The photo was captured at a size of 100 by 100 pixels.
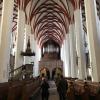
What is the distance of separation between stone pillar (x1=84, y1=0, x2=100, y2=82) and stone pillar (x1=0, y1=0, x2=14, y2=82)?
4898mm

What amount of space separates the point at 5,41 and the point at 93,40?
5.19 metres

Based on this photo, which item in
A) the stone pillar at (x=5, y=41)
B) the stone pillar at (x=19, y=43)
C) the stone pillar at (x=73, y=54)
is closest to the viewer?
the stone pillar at (x=5, y=41)

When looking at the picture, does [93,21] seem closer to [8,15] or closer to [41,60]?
[8,15]

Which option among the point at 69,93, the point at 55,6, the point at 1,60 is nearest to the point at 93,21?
the point at 69,93

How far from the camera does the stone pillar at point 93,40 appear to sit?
353 inches

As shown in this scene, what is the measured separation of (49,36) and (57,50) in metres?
3.72

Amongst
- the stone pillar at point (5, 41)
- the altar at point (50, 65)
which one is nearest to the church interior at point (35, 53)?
the stone pillar at point (5, 41)

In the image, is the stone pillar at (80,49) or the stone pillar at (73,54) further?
the stone pillar at (73,54)

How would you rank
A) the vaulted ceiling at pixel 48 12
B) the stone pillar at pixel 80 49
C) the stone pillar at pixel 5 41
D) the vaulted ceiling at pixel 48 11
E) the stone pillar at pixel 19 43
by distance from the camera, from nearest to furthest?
the stone pillar at pixel 5 41 < the stone pillar at pixel 80 49 < the stone pillar at pixel 19 43 < the vaulted ceiling at pixel 48 11 < the vaulted ceiling at pixel 48 12

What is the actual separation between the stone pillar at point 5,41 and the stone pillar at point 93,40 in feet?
16.1

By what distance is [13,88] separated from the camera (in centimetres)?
508

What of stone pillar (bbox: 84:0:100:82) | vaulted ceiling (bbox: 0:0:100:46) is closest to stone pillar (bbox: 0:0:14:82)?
stone pillar (bbox: 84:0:100:82)

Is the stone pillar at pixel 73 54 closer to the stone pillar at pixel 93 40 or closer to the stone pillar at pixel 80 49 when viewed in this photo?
the stone pillar at pixel 80 49

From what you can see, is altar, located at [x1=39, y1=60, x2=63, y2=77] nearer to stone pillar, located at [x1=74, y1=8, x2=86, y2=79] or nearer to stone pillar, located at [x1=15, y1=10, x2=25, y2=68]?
stone pillar, located at [x1=15, y1=10, x2=25, y2=68]
